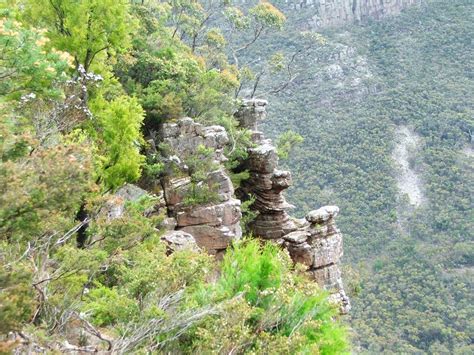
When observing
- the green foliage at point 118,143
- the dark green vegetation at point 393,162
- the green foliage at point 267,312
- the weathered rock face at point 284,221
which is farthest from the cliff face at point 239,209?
the green foliage at point 267,312

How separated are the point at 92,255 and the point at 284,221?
12.7m

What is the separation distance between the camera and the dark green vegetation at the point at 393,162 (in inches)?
1134

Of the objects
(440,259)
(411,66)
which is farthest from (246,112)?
(411,66)

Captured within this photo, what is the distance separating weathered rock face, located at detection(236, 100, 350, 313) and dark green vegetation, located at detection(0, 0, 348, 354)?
22.5 feet

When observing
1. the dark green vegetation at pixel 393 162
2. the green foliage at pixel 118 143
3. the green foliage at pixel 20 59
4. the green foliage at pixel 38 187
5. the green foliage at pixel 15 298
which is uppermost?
the green foliage at pixel 20 59

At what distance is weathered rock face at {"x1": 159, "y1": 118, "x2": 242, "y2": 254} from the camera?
14930mm

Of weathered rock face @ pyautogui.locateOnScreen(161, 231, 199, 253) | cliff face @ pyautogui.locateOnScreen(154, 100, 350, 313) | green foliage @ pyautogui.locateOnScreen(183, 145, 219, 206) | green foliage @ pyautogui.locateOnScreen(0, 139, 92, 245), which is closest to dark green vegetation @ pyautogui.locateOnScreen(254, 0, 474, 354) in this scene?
cliff face @ pyautogui.locateOnScreen(154, 100, 350, 313)

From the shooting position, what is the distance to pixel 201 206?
15164 millimetres

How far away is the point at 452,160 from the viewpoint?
39.8 meters

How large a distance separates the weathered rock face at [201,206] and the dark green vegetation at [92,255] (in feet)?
9.53

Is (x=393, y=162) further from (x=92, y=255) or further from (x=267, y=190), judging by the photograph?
(x=92, y=255)

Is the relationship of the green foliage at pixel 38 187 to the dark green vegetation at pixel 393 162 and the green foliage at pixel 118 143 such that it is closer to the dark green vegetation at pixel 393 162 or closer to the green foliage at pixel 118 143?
the green foliage at pixel 118 143

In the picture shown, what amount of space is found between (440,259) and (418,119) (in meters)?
15.2

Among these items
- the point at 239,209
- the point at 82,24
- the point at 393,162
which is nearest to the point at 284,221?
the point at 239,209
